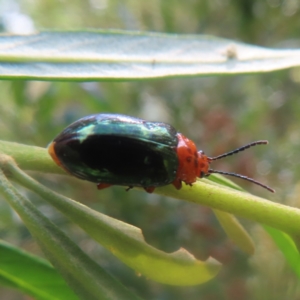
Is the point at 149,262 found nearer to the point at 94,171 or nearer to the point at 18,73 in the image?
the point at 94,171

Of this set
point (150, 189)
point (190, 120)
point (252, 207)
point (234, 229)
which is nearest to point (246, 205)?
point (252, 207)

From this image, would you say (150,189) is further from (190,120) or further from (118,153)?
(190,120)

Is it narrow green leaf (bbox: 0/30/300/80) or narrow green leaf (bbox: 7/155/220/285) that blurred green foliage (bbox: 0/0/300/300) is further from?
narrow green leaf (bbox: 7/155/220/285)

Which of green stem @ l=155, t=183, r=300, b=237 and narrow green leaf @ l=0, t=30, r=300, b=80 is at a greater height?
narrow green leaf @ l=0, t=30, r=300, b=80

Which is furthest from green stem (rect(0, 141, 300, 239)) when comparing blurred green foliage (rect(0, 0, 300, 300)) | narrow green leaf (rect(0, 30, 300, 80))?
A: blurred green foliage (rect(0, 0, 300, 300))

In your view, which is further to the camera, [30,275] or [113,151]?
[113,151]

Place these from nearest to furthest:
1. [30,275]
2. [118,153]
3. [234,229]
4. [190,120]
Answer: [234,229]
[30,275]
[118,153]
[190,120]
